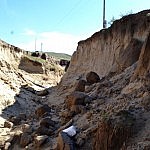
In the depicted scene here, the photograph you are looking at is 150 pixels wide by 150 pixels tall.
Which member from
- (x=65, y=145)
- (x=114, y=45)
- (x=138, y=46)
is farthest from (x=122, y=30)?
(x=65, y=145)

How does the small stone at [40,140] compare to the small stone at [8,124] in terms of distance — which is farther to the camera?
the small stone at [8,124]

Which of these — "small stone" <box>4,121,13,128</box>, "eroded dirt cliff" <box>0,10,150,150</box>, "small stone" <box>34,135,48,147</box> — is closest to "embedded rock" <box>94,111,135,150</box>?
"eroded dirt cliff" <box>0,10,150,150</box>

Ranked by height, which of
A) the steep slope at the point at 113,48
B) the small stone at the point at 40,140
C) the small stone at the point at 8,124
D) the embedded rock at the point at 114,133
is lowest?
the small stone at the point at 8,124

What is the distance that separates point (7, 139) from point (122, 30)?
9.07m

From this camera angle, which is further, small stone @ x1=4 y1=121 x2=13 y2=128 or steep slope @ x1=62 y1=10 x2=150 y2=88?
steep slope @ x1=62 y1=10 x2=150 y2=88

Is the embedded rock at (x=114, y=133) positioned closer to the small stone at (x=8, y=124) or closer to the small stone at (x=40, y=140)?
the small stone at (x=40, y=140)

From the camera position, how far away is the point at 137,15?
1756cm

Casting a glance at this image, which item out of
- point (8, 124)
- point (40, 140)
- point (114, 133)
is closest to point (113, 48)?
point (8, 124)

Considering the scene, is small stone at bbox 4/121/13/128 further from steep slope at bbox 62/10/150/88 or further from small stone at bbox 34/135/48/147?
steep slope at bbox 62/10/150/88

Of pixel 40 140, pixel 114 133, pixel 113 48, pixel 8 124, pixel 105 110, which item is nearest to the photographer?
pixel 114 133

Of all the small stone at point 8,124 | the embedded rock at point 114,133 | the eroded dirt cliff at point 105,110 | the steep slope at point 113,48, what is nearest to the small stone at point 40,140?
the eroded dirt cliff at point 105,110

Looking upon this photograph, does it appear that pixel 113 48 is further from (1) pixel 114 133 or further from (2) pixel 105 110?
(1) pixel 114 133

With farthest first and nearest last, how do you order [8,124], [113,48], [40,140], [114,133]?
1. [113,48]
2. [8,124]
3. [40,140]
4. [114,133]

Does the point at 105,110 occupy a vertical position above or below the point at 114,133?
above
